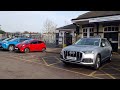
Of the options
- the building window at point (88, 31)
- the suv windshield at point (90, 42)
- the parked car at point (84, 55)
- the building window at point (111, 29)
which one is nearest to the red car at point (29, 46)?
the building window at point (88, 31)

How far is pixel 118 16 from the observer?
14.5m

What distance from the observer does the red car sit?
16.8 meters

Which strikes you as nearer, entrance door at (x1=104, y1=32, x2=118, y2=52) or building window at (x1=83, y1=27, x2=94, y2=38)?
entrance door at (x1=104, y1=32, x2=118, y2=52)

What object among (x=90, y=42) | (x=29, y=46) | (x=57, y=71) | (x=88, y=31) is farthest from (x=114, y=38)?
(x=57, y=71)

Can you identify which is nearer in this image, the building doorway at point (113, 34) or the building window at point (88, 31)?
the building doorway at point (113, 34)

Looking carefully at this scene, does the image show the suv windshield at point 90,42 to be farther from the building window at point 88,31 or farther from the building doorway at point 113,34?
the building window at point 88,31

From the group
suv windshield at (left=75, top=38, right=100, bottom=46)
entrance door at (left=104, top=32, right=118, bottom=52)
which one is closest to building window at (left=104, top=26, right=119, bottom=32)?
entrance door at (left=104, top=32, right=118, bottom=52)

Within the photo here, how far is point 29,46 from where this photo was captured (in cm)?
1728

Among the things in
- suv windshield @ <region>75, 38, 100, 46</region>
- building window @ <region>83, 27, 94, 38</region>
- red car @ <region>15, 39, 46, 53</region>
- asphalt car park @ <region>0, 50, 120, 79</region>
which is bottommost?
asphalt car park @ <region>0, 50, 120, 79</region>

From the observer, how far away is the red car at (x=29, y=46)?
55.1 feet

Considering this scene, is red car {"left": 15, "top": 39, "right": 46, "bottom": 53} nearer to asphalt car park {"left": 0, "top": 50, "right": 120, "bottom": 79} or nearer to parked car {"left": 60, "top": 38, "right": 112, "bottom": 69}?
asphalt car park {"left": 0, "top": 50, "right": 120, "bottom": 79}
